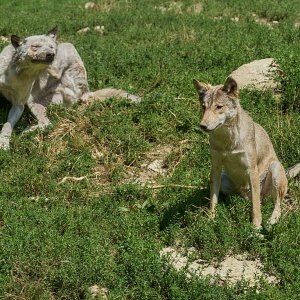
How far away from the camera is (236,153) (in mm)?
8109

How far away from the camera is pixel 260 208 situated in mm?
8172

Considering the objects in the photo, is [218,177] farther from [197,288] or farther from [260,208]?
[197,288]

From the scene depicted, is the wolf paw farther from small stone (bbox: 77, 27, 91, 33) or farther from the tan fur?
small stone (bbox: 77, 27, 91, 33)

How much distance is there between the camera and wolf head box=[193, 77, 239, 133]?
7652 mm

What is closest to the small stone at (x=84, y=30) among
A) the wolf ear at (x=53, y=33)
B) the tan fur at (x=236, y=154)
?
the wolf ear at (x=53, y=33)

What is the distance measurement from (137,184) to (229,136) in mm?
1962

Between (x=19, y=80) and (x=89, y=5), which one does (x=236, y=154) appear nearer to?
(x=19, y=80)

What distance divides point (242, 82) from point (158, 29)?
5.63 meters

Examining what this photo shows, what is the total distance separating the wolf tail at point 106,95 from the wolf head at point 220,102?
3.97m

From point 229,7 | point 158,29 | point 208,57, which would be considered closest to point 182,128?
point 208,57

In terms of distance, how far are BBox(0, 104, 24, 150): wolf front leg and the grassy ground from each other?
150mm

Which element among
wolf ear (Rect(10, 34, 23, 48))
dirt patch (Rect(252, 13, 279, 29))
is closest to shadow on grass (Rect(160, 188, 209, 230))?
wolf ear (Rect(10, 34, 23, 48))

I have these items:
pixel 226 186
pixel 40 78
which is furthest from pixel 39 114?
pixel 226 186

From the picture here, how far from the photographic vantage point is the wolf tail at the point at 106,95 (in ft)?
38.8
